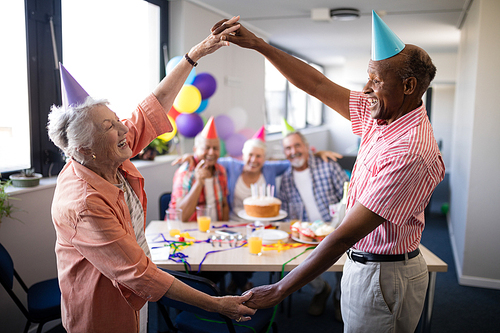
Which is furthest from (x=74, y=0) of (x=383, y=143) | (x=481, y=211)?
(x=481, y=211)

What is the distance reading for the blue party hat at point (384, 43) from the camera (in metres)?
1.20

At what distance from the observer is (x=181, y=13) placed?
14.1 feet

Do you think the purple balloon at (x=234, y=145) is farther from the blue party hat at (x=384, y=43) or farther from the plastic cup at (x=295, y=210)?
the blue party hat at (x=384, y=43)

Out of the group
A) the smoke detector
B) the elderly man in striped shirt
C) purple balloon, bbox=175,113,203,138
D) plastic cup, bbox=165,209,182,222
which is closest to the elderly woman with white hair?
the elderly man in striped shirt

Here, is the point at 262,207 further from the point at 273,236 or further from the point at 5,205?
the point at 5,205

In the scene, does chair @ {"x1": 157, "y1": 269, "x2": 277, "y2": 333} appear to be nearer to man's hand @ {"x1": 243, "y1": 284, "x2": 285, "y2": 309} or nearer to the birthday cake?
man's hand @ {"x1": 243, "y1": 284, "x2": 285, "y2": 309}

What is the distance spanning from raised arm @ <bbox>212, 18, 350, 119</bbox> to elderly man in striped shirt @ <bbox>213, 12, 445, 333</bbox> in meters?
0.09

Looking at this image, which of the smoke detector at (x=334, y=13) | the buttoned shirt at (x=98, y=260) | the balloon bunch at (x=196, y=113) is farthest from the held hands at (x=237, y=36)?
the smoke detector at (x=334, y=13)

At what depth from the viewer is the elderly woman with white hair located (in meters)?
1.21

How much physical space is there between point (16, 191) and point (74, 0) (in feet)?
5.48

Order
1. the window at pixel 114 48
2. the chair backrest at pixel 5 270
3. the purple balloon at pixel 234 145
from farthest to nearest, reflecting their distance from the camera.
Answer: the purple balloon at pixel 234 145
the window at pixel 114 48
the chair backrest at pixel 5 270

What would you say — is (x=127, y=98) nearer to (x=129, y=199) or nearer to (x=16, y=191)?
(x=16, y=191)

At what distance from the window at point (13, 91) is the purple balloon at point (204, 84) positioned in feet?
4.99

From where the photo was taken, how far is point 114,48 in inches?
143
